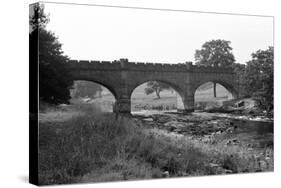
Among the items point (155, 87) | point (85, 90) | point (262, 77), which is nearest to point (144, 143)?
point (155, 87)

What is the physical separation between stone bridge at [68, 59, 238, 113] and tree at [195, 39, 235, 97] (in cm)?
14

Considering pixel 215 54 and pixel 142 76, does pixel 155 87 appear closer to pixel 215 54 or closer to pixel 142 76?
pixel 142 76

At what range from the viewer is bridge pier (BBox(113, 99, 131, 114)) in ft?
32.0

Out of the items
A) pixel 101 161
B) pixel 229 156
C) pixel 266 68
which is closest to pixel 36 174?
→ pixel 101 161

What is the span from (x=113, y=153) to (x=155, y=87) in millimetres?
1994

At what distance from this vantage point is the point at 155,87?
10461 mm

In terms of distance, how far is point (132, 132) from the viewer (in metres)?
9.65

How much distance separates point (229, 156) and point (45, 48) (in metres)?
4.70

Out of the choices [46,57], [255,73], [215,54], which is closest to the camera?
[46,57]

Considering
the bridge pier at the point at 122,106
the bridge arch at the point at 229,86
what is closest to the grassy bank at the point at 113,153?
the bridge pier at the point at 122,106

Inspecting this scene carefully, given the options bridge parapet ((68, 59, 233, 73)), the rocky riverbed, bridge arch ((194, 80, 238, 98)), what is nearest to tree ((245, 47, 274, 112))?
bridge arch ((194, 80, 238, 98))

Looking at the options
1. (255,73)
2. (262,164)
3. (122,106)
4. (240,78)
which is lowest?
(262,164)

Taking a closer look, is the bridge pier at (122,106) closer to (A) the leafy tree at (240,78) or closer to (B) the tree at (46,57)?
(B) the tree at (46,57)

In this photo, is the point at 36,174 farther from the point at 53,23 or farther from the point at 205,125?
the point at 205,125
